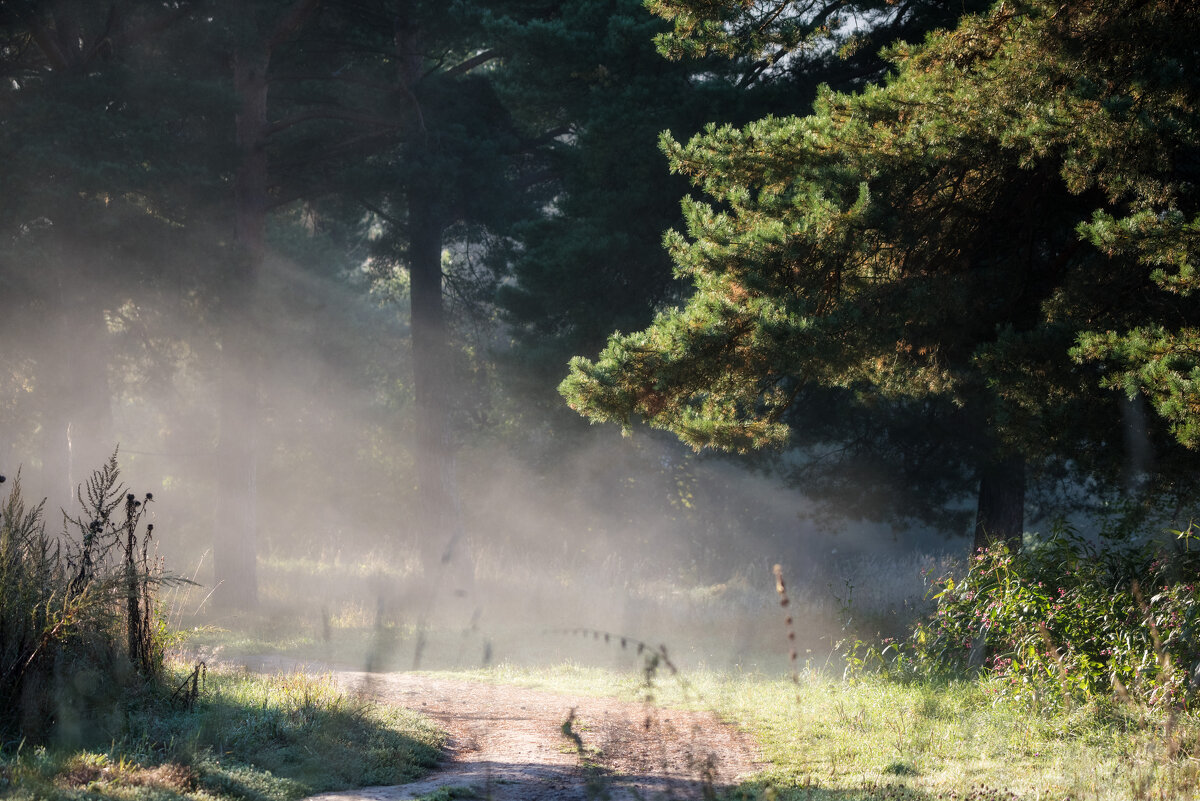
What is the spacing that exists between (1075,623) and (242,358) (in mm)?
13136

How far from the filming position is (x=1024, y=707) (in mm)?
6535

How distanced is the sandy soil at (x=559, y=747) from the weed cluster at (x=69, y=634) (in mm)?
1640

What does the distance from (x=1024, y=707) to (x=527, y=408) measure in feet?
37.1

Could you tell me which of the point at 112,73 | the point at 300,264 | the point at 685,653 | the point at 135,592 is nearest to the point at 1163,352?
the point at 135,592

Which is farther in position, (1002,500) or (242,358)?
(242,358)

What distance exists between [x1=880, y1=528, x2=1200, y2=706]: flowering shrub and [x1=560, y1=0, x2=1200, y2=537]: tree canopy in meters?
0.79

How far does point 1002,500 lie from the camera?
12.5 m

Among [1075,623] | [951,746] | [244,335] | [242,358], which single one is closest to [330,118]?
[244,335]

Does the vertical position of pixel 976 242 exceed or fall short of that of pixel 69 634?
it exceeds it

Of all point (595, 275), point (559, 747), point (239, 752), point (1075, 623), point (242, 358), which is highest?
point (595, 275)

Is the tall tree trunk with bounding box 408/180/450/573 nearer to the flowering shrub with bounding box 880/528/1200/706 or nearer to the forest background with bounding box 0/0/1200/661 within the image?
the forest background with bounding box 0/0/1200/661

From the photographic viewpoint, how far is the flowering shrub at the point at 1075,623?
247 inches

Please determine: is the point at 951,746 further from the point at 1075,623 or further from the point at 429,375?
the point at 429,375

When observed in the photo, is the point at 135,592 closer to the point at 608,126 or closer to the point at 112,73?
the point at 608,126
